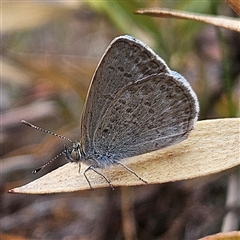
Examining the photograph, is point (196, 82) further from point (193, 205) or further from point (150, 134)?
point (150, 134)

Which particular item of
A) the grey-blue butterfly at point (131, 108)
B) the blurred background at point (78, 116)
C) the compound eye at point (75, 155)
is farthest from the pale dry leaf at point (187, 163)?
the blurred background at point (78, 116)

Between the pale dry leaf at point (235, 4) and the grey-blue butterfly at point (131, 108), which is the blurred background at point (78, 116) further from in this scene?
the pale dry leaf at point (235, 4)

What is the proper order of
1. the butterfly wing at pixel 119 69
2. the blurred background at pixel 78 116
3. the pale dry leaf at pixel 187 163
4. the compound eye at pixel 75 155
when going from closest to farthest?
the pale dry leaf at pixel 187 163
the butterfly wing at pixel 119 69
the compound eye at pixel 75 155
the blurred background at pixel 78 116

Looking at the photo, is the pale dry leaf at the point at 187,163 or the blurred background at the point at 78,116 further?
the blurred background at the point at 78,116

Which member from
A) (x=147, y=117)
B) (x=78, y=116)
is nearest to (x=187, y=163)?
(x=147, y=117)

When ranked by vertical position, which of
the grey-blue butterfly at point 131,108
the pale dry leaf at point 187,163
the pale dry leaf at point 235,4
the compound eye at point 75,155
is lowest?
the pale dry leaf at point 187,163

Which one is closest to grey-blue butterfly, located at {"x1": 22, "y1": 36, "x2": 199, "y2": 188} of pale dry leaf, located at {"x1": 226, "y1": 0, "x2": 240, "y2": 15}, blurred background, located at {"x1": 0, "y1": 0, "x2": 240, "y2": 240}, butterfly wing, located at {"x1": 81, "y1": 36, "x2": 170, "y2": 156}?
butterfly wing, located at {"x1": 81, "y1": 36, "x2": 170, "y2": 156}

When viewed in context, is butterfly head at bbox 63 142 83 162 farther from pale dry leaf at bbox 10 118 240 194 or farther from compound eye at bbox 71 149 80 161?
pale dry leaf at bbox 10 118 240 194
